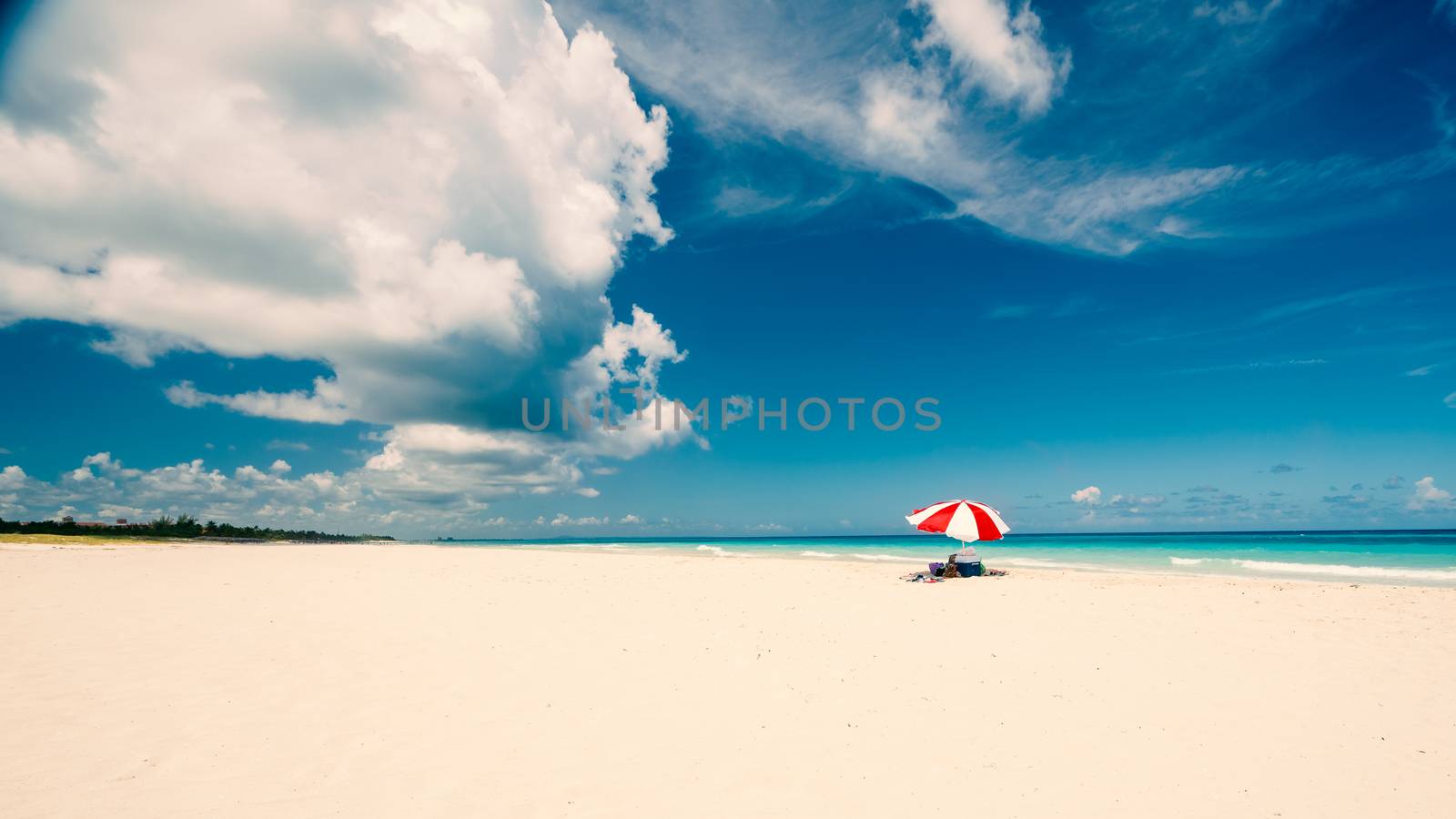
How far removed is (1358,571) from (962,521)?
75.8 feet

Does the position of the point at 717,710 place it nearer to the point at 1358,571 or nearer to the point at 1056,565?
the point at 1056,565

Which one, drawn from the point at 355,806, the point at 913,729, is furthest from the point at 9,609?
the point at 913,729

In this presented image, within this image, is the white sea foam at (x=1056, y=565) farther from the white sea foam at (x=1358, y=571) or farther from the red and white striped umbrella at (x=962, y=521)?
the red and white striped umbrella at (x=962, y=521)

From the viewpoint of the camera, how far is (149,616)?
1220 cm

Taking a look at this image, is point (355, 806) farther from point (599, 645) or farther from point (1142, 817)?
point (1142, 817)

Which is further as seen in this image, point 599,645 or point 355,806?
point 599,645

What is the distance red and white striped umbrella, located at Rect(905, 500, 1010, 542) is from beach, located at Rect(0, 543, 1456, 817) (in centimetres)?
727

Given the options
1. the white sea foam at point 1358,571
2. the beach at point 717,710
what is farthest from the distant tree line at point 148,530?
the white sea foam at point 1358,571

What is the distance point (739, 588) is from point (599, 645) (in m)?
8.48

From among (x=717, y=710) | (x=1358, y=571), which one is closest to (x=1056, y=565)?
(x=1358, y=571)

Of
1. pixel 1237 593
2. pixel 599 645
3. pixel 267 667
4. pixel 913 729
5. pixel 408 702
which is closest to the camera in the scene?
pixel 913 729

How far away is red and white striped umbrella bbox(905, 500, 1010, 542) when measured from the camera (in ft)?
71.4

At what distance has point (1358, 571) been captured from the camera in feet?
96.7

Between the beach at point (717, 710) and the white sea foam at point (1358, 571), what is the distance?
Result: 1816cm
